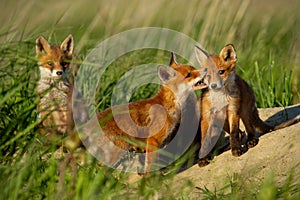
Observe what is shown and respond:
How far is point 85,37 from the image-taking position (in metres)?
8.07

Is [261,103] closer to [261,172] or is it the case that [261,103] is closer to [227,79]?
[227,79]

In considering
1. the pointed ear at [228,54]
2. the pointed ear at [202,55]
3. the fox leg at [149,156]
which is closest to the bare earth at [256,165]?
the fox leg at [149,156]

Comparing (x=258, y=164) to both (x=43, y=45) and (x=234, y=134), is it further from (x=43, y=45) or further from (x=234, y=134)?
(x=43, y=45)

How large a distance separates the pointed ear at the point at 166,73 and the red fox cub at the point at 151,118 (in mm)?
81

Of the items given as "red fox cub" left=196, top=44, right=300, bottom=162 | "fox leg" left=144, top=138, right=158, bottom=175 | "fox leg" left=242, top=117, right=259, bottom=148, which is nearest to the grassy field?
"fox leg" left=144, top=138, right=158, bottom=175

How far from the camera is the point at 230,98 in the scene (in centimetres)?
571

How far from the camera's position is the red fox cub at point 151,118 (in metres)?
5.60

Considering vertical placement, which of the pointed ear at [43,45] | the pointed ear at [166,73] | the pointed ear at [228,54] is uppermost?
the pointed ear at [43,45]

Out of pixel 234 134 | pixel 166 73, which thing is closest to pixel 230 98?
pixel 234 134

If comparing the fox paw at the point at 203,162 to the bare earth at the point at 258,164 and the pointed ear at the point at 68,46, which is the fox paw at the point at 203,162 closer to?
the bare earth at the point at 258,164

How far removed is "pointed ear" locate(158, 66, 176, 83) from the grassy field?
22.4 inches

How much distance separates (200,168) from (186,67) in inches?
40.8

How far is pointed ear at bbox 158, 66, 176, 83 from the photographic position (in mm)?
6027

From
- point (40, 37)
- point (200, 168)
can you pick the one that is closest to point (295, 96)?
point (200, 168)
